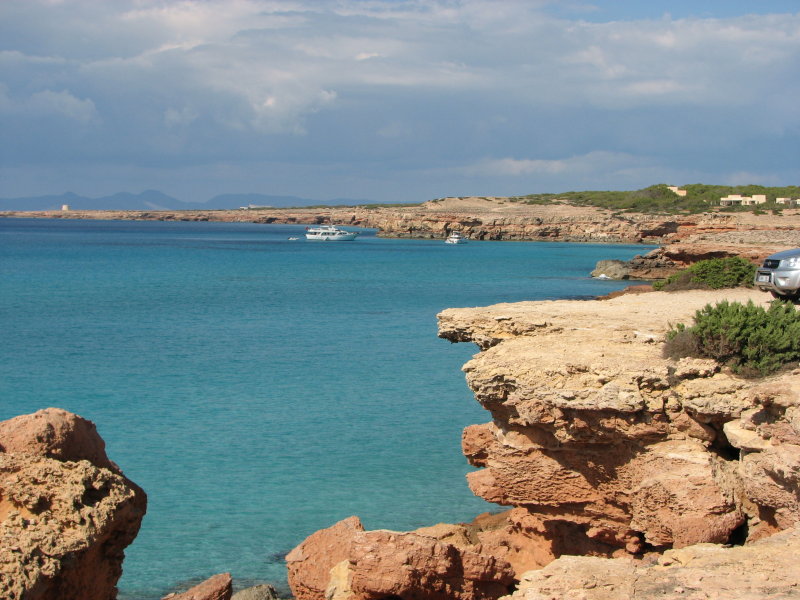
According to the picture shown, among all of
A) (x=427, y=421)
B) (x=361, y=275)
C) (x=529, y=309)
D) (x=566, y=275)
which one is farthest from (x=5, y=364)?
(x=566, y=275)

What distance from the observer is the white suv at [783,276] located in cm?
1471

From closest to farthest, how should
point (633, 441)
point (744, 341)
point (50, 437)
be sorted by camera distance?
point (50, 437), point (633, 441), point (744, 341)

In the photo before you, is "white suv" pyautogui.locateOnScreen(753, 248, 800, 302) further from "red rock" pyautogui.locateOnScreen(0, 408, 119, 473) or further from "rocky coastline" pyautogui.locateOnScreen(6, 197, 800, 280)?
"rocky coastline" pyautogui.locateOnScreen(6, 197, 800, 280)

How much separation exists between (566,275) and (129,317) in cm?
3105

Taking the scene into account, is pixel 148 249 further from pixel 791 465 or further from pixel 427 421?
pixel 791 465

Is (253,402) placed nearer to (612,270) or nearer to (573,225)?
(612,270)

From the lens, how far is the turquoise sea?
41.9 feet

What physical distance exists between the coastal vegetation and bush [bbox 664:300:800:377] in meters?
99.3

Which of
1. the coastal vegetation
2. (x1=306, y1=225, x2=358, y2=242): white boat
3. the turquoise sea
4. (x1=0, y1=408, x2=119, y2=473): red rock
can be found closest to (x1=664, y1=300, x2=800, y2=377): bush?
the turquoise sea

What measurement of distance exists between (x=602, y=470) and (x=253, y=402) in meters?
11.6

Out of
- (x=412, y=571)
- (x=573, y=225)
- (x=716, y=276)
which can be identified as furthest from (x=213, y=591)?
(x=573, y=225)

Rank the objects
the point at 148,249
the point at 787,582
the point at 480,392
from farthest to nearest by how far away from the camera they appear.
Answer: the point at 148,249 < the point at 480,392 < the point at 787,582

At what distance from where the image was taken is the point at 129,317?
34.0 metres

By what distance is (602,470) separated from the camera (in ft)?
30.4
